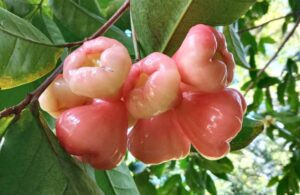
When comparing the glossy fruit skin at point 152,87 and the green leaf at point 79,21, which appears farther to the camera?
the green leaf at point 79,21

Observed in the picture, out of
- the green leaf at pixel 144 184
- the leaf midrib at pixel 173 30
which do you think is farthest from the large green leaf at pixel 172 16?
the green leaf at pixel 144 184

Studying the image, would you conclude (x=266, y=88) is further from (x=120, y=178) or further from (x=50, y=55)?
(x=50, y=55)

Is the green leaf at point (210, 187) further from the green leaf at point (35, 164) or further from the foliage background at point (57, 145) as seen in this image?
the green leaf at point (35, 164)

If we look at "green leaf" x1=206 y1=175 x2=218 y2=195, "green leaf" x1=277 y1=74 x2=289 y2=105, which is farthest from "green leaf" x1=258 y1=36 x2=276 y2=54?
"green leaf" x1=206 y1=175 x2=218 y2=195

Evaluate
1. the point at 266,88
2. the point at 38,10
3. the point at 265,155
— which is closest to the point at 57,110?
the point at 38,10

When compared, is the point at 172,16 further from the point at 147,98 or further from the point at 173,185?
the point at 173,185

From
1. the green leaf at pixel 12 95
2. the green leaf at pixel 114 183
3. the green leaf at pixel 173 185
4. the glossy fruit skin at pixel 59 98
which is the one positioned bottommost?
the green leaf at pixel 173 185
